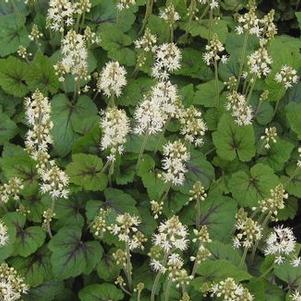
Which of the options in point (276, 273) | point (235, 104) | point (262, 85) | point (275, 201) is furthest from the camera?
point (262, 85)

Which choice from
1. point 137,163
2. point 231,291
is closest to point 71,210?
point 137,163

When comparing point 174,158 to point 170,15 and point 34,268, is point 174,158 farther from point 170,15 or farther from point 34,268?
point 170,15

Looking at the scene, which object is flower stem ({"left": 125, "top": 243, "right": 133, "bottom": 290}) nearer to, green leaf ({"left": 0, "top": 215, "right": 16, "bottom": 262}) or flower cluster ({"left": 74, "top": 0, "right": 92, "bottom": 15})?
green leaf ({"left": 0, "top": 215, "right": 16, "bottom": 262})

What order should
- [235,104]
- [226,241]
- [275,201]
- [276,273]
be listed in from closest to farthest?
[275,201] → [276,273] → [226,241] → [235,104]

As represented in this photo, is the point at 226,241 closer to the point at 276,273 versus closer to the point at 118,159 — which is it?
the point at 276,273

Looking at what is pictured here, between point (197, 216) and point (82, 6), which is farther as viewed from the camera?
point (82, 6)

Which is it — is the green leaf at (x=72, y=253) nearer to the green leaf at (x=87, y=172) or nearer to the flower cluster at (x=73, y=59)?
the green leaf at (x=87, y=172)

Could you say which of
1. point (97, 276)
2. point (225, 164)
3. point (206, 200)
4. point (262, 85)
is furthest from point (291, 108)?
point (97, 276)
